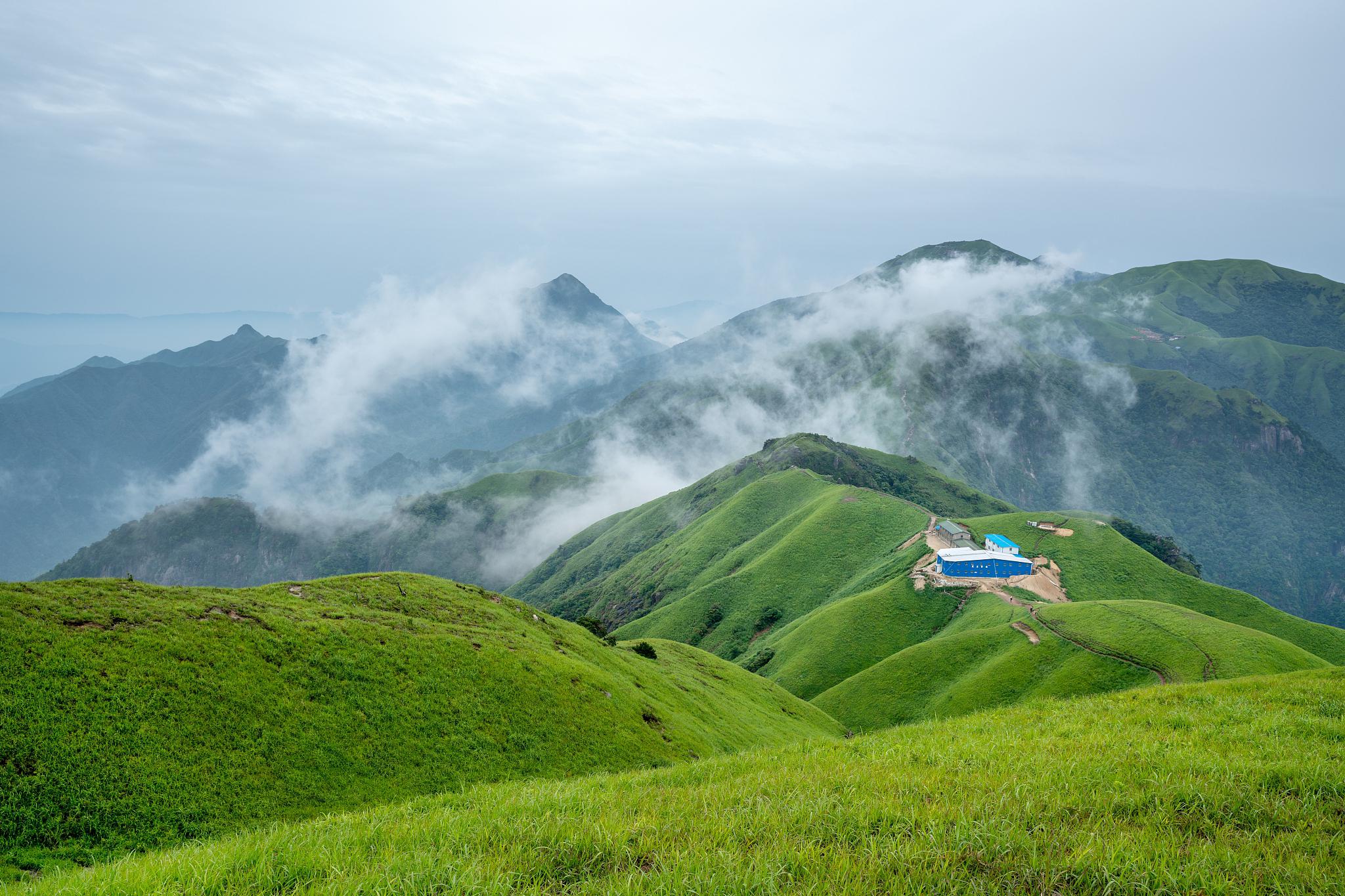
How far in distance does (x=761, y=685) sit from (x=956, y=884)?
236 feet

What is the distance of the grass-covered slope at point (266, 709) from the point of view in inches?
844

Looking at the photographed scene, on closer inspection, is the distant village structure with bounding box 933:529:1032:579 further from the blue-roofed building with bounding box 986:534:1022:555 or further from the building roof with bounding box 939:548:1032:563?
the blue-roofed building with bounding box 986:534:1022:555

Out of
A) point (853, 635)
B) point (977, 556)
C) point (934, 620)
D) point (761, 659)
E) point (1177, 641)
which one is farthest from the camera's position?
point (761, 659)

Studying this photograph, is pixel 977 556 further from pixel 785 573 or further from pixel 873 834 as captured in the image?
pixel 873 834

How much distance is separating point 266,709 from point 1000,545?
120019 millimetres


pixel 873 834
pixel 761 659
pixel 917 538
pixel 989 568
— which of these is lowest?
pixel 761 659

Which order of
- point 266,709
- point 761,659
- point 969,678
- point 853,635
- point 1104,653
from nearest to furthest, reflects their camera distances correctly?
point 266,709, point 1104,653, point 969,678, point 853,635, point 761,659

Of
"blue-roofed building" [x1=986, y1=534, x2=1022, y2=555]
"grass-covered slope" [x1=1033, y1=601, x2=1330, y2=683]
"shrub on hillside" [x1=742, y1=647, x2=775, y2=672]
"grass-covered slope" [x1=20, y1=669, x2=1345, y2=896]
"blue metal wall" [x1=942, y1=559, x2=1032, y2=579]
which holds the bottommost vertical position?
"shrub on hillside" [x1=742, y1=647, x2=775, y2=672]

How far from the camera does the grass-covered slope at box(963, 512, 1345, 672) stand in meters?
102

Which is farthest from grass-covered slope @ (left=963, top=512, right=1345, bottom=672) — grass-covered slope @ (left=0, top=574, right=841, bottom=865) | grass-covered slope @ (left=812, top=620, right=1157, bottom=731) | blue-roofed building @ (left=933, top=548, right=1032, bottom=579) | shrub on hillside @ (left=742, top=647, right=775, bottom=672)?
grass-covered slope @ (left=0, top=574, right=841, bottom=865)

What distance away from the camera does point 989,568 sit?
359 ft

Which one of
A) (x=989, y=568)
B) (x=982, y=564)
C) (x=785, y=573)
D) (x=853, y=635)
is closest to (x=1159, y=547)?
(x=989, y=568)

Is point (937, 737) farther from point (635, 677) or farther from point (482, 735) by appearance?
point (635, 677)

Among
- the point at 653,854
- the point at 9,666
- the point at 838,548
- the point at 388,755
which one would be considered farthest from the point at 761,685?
the point at 838,548
